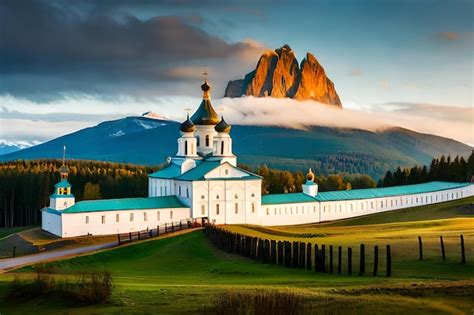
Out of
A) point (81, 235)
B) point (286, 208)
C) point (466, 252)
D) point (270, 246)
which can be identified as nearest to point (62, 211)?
point (81, 235)

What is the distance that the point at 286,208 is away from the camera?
78.3 metres

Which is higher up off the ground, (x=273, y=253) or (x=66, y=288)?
(x=66, y=288)

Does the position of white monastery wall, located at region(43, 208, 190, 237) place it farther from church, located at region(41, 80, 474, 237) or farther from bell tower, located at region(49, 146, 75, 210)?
bell tower, located at region(49, 146, 75, 210)

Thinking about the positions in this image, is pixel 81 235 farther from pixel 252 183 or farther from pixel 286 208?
pixel 286 208

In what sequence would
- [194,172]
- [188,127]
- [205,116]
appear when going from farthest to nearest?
[205,116], [188,127], [194,172]

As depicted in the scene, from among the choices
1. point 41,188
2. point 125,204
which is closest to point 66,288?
point 125,204

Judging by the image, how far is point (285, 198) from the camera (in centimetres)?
7950

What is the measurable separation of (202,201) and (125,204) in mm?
8006

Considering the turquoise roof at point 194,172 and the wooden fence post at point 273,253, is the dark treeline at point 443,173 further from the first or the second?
the wooden fence post at point 273,253

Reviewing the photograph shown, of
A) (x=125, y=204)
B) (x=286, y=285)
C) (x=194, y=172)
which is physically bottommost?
(x=286, y=285)

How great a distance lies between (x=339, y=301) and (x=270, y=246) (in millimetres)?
15678

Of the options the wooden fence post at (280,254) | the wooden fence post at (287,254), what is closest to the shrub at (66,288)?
the wooden fence post at (287,254)

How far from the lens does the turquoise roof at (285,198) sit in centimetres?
7707

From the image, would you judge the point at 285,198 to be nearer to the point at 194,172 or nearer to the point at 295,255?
the point at 194,172
